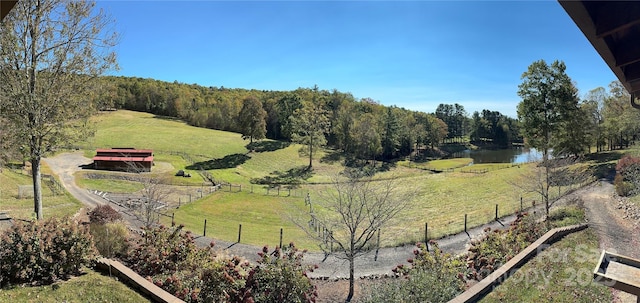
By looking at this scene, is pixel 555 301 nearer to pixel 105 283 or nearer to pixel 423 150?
Answer: pixel 105 283

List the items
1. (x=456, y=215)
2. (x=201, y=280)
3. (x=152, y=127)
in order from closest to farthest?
1. (x=201, y=280)
2. (x=456, y=215)
3. (x=152, y=127)

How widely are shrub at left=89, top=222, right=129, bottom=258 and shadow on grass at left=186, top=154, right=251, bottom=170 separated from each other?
36.9 meters

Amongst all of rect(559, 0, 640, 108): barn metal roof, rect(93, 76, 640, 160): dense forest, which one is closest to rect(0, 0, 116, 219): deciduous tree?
rect(559, 0, 640, 108): barn metal roof

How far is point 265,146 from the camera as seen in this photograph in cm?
6341

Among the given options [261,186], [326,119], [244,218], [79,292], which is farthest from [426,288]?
[326,119]

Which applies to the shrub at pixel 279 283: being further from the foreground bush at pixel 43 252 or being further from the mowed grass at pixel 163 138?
the mowed grass at pixel 163 138

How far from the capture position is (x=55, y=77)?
11.8 m

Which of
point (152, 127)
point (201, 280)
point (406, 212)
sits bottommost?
point (406, 212)

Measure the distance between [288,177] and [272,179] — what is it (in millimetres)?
3049

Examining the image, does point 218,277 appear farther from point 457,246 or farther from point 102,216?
point 457,246

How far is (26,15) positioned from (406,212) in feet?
82.2

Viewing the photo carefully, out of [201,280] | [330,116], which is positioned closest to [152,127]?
[330,116]

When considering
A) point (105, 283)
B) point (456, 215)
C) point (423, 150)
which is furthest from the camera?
point (423, 150)

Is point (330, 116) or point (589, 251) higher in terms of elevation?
point (330, 116)
